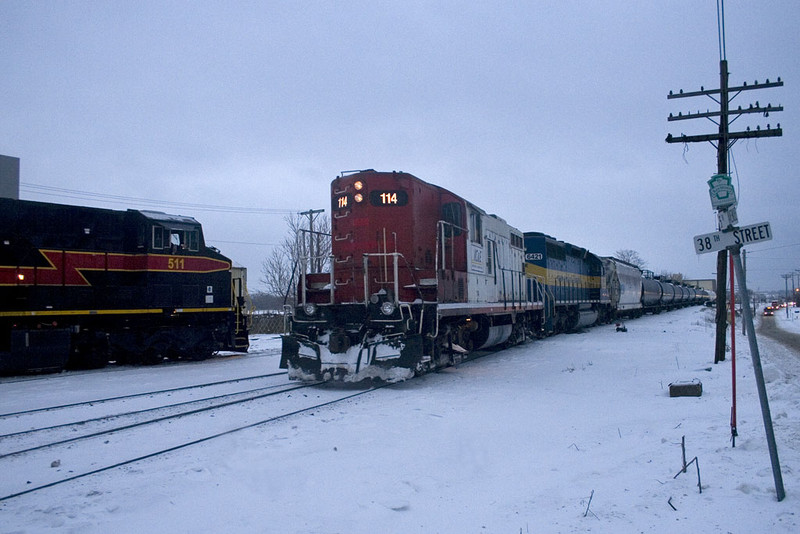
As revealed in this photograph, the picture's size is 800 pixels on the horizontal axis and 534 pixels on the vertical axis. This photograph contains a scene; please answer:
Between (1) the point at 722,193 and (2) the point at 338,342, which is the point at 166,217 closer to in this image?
(2) the point at 338,342

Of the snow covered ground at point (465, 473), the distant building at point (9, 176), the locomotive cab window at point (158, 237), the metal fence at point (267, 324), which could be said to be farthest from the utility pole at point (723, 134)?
the distant building at point (9, 176)

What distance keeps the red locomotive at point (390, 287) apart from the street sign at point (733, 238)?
4757 mm

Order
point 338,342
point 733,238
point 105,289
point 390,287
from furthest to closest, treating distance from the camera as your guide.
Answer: point 105,289 → point 390,287 → point 338,342 → point 733,238

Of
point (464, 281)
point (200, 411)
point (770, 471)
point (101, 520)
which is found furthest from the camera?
point (464, 281)

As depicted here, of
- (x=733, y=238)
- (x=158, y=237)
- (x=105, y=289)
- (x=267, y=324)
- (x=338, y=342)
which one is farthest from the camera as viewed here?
(x=267, y=324)

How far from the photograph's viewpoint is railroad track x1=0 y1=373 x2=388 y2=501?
16.8 feet

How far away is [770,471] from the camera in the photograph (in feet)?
14.9

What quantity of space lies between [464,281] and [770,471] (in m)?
7.05

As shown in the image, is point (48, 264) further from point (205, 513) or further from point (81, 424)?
point (205, 513)

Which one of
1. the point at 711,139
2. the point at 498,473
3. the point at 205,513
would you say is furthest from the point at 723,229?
the point at 711,139

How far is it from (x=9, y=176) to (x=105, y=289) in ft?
74.9

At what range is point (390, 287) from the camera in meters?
9.88

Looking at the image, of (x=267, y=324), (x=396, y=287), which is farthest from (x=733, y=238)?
(x=267, y=324)

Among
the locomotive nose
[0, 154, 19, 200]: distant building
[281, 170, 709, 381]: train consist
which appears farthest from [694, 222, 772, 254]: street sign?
[0, 154, 19, 200]: distant building
